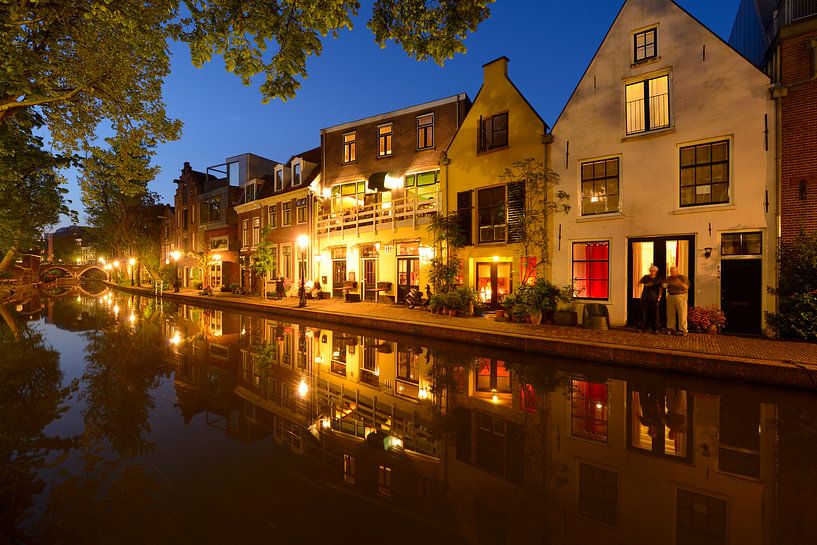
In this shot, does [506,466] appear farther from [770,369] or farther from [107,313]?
[107,313]

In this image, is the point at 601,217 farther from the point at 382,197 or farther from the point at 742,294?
the point at 382,197

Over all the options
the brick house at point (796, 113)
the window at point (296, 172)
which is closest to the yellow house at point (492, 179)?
the brick house at point (796, 113)

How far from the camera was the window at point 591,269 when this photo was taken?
40.7ft

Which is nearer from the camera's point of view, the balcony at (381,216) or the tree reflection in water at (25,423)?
the tree reflection in water at (25,423)

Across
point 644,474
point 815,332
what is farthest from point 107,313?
point 815,332

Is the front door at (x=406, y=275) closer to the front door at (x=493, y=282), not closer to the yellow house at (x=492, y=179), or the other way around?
the yellow house at (x=492, y=179)

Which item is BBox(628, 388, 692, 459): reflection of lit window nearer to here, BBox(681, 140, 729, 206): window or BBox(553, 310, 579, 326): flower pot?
BBox(553, 310, 579, 326): flower pot

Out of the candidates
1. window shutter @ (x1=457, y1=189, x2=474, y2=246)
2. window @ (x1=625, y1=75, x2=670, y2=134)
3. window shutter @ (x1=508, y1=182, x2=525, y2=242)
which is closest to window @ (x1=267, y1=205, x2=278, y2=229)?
window shutter @ (x1=457, y1=189, x2=474, y2=246)

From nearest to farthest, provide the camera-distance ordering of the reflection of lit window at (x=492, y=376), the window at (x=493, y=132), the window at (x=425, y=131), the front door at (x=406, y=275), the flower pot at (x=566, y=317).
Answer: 1. the reflection of lit window at (x=492, y=376)
2. the flower pot at (x=566, y=317)
3. the window at (x=493, y=132)
4. the front door at (x=406, y=275)
5. the window at (x=425, y=131)

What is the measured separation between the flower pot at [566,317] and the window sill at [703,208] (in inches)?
173

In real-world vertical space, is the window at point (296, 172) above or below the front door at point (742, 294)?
above

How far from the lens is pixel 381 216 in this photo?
749 inches

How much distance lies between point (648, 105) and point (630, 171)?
2211 millimetres

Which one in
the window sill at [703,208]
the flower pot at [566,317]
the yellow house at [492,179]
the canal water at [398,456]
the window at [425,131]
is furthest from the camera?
the window at [425,131]
